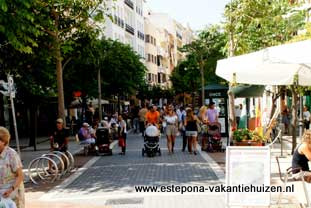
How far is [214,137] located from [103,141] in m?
4.01

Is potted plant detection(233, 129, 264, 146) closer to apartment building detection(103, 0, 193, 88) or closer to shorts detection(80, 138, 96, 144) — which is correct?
shorts detection(80, 138, 96, 144)

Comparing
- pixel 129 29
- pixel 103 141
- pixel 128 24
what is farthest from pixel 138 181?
pixel 128 24

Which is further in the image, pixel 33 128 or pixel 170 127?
pixel 33 128

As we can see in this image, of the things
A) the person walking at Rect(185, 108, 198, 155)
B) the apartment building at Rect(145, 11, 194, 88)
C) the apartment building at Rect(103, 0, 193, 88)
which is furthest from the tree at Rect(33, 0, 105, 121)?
the apartment building at Rect(145, 11, 194, 88)

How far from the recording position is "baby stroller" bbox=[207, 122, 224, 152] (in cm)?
2159

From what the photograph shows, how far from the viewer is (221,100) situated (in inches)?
1143

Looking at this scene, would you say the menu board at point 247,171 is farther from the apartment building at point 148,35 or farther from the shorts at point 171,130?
the apartment building at point 148,35

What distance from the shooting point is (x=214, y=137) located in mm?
21656

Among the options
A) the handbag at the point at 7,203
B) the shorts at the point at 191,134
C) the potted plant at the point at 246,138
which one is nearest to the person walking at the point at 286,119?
the shorts at the point at 191,134

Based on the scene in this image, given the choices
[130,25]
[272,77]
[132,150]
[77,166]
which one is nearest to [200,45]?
[130,25]

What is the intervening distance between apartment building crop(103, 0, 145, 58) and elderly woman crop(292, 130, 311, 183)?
5212cm

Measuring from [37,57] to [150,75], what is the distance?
68963 millimetres

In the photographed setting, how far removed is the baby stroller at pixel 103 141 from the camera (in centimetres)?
2197

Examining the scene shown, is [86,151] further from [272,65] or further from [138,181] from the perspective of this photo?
[272,65]
